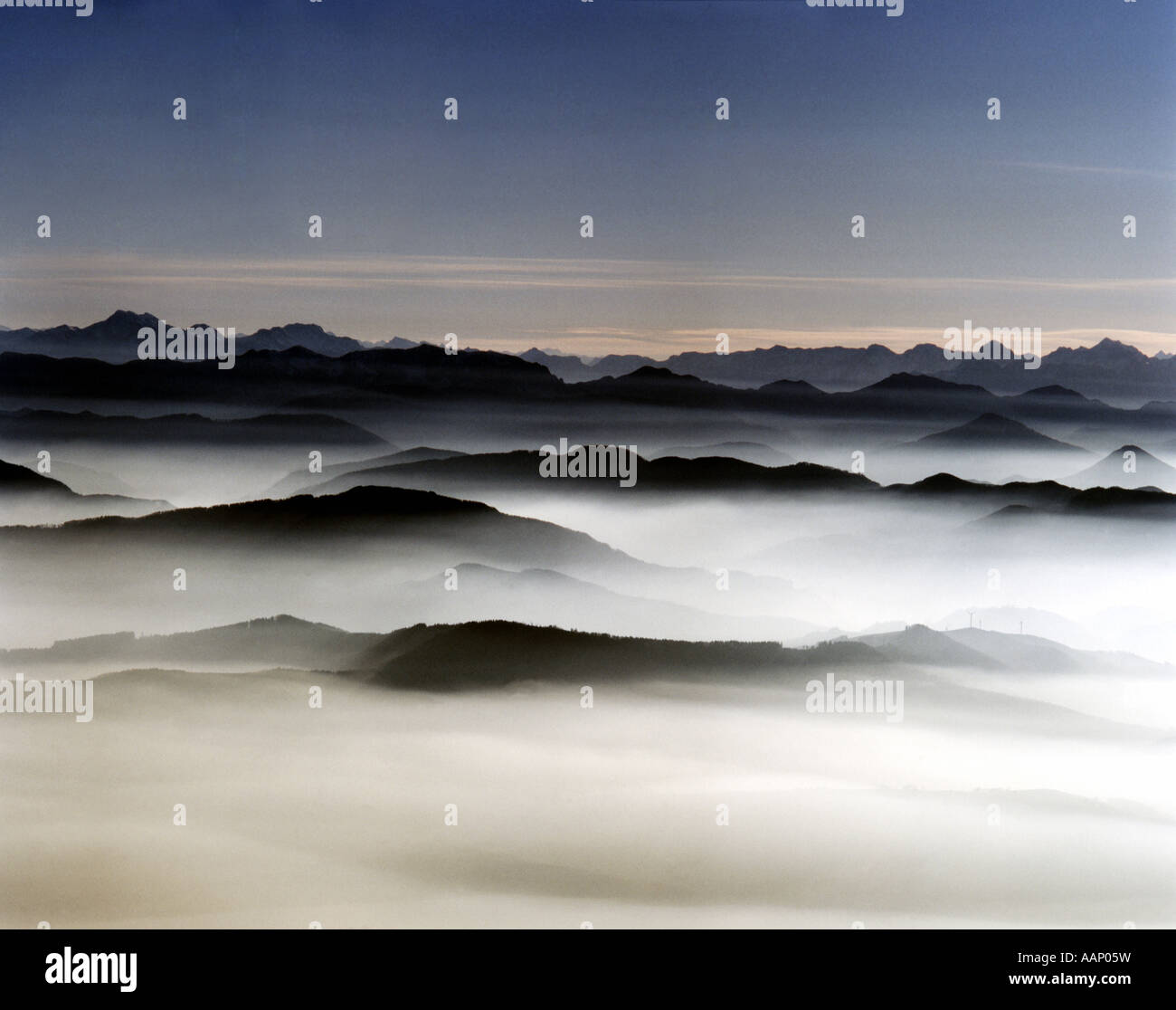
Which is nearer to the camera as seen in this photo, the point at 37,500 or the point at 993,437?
the point at 37,500

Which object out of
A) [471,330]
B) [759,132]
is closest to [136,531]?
[471,330]

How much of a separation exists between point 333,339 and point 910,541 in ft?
5.94

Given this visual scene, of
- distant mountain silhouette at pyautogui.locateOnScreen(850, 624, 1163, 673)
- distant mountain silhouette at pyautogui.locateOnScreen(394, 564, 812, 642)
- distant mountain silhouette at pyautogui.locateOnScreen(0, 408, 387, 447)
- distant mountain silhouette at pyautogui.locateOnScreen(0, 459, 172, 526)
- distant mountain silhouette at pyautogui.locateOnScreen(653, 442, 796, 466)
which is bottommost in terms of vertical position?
distant mountain silhouette at pyautogui.locateOnScreen(850, 624, 1163, 673)

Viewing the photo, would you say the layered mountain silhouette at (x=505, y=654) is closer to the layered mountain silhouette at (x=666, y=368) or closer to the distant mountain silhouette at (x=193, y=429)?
the distant mountain silhouette at (x=193, y=429)

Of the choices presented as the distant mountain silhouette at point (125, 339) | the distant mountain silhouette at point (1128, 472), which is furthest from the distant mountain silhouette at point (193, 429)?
the distant mountain silhouette at point (1128, 472)

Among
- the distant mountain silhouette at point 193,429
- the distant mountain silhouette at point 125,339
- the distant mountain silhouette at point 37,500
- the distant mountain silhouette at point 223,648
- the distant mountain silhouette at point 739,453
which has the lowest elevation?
the distant mountain silhouette at point 223,648

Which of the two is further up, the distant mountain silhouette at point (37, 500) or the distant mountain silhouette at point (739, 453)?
the distant mountain silhouette at point (739, 453)

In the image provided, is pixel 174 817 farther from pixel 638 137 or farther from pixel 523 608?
pixel 638 137

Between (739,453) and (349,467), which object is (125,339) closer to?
(349,467)

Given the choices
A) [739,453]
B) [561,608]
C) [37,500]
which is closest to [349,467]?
[561,608]

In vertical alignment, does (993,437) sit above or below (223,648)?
above

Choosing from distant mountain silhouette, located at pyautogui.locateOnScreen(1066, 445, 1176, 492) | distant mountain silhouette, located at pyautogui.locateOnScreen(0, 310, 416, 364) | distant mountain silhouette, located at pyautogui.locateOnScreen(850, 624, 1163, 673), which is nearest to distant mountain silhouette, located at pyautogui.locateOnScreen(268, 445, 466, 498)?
distant mountain silhouette, located at pyautogui.locateOnScreen(0, 310, 416, 364)

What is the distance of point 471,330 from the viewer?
2723 millimetres

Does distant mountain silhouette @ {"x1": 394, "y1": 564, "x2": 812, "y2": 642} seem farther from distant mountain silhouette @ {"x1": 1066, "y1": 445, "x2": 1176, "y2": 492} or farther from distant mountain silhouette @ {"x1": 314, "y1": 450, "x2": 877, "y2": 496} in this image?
distant mountain silhouette @ {"x1": 1066, "y1": 445, "x2": 1176, "y2": 492}
